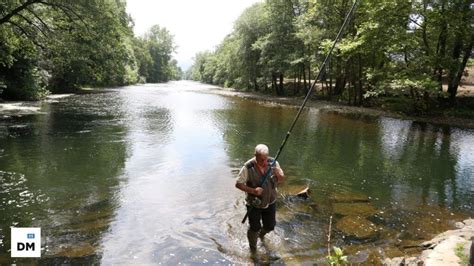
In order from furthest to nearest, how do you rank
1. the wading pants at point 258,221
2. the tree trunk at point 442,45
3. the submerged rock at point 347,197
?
1. the tree trunk at point 442,45
2. the submerged rock at point 347,197
3. the wading pants at point 258,221

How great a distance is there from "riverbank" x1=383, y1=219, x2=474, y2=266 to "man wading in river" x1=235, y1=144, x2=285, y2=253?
8.32ft

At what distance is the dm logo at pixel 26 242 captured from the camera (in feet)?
23.5

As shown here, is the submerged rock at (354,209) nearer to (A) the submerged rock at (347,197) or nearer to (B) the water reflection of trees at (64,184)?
(A) the submerged rock at (347,197)

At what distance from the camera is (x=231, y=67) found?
66625 millimetres

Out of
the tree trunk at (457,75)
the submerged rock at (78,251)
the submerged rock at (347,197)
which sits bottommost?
the submerged rock at (78,251)

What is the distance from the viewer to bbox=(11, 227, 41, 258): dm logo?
716 centimetres

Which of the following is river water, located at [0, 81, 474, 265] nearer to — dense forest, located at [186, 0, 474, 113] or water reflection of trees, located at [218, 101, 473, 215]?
water reflection of trees, located at [218, 101, 473, 215]

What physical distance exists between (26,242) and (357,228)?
750 centimetres

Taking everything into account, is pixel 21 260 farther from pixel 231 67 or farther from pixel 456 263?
pixel 231 67

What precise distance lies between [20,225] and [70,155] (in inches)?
284

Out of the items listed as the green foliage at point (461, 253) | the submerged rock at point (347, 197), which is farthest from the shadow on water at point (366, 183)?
the green foliage at point (461, 253)

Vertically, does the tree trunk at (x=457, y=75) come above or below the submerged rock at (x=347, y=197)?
above

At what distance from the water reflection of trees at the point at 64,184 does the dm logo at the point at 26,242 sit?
0.14 meters

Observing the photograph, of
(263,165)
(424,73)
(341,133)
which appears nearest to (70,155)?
(263,165)
